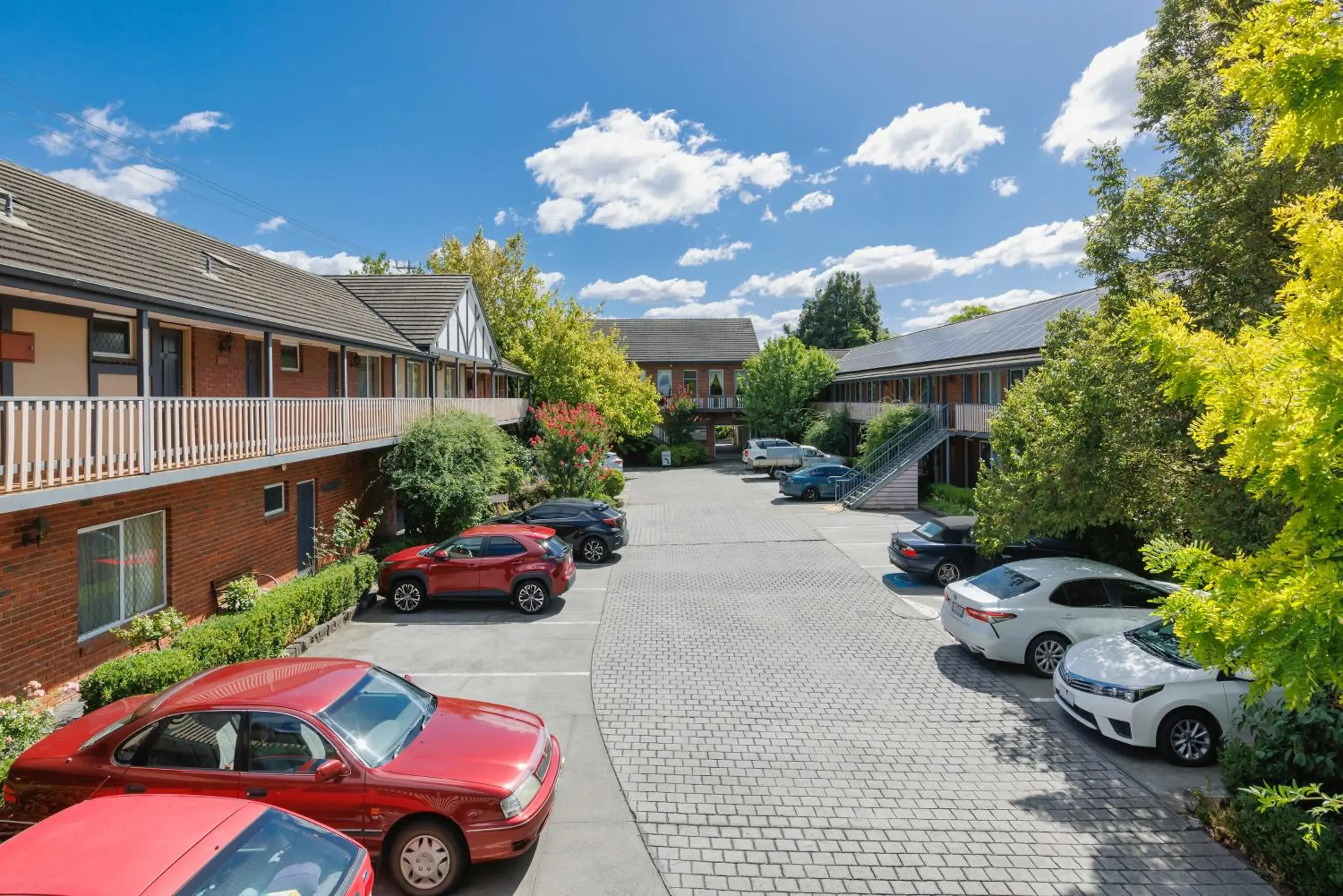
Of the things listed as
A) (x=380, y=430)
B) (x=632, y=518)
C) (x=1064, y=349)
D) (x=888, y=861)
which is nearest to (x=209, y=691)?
(x=888, y=861)

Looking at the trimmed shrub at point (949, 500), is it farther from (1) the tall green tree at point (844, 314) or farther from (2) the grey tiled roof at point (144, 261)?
(1) the tall green tree at point (844, 314)

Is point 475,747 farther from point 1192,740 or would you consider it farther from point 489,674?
point 1192,740

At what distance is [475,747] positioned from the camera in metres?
5.62

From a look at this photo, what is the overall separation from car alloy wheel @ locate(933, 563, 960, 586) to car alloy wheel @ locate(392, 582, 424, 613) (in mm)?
10061

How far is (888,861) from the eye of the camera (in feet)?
18.0

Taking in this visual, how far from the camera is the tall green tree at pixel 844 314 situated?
2965 inches

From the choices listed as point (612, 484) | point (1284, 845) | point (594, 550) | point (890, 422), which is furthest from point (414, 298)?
point (1284, 845)

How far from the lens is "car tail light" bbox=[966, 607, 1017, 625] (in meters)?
9.42

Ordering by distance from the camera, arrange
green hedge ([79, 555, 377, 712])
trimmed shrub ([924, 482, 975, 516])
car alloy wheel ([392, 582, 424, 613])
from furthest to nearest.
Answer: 1. trimmed shrub ([924, 482, 975, 516])
2. car alloy wheel ([392, 582, 424, 613])
3. green hedge ([79, 555, 377, 712])

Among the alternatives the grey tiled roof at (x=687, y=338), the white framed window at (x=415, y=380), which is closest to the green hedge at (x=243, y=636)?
the white framed window at (x=415, y=380)

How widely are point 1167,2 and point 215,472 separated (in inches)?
729

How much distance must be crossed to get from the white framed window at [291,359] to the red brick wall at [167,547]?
5.31 ft

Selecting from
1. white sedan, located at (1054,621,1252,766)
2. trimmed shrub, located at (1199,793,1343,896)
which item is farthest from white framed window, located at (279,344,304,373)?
trimmed shrub, located at (1199,793,1343,896)

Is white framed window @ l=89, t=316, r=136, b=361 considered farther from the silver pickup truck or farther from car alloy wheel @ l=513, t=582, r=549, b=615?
the silver pickup truck
